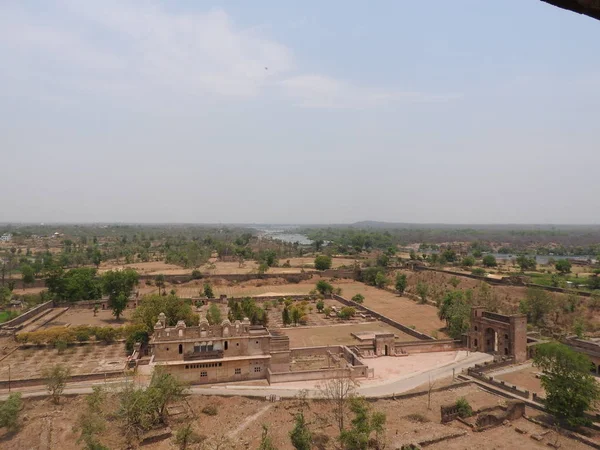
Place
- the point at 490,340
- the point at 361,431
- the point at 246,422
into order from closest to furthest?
1. the point at 361,431
2. the point at 246,422
3. the point at 490,340

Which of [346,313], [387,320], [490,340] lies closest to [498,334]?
[490,340]

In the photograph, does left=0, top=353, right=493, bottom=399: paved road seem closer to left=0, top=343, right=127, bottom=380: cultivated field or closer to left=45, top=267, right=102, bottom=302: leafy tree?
left=0, top=343, right=127, bottom=380: cultivated field

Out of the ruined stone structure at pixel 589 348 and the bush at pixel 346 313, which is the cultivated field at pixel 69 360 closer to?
the bush at pixel 346 313

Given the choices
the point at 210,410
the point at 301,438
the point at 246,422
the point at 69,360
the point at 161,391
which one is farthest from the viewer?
the point at 69,360

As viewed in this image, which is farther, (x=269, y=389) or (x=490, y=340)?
(x=490, y=340)

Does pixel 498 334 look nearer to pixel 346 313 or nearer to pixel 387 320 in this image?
pixel 387 320

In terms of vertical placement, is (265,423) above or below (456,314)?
below

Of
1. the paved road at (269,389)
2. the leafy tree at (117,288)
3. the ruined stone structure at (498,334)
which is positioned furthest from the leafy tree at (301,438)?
the leafy tree at (117,288)

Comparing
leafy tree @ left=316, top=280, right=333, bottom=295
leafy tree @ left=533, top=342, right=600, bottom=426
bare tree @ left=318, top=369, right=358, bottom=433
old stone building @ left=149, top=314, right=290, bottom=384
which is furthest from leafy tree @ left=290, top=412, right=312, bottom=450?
leafy tree @ left=316, top=280, right=333, bottom=295

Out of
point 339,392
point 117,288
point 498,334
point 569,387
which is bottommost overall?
point 339,392
